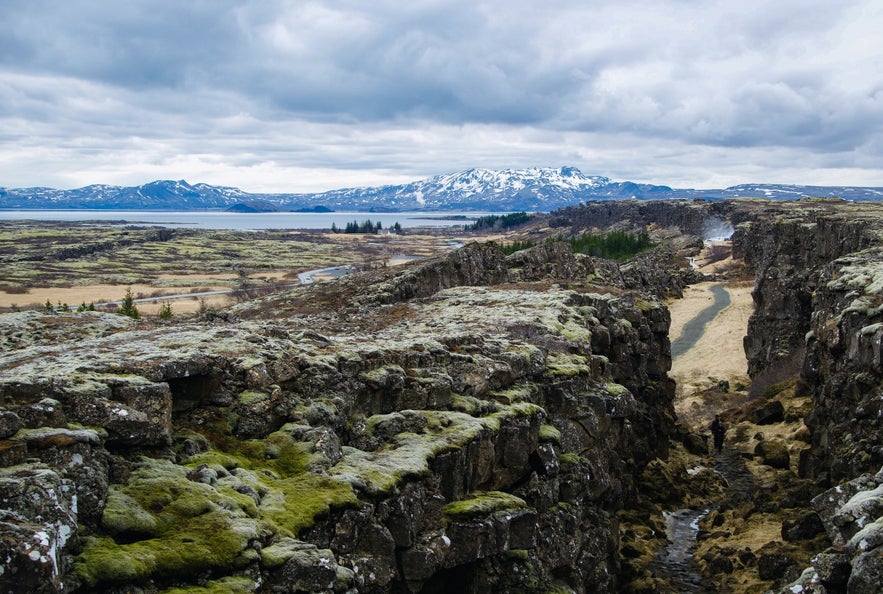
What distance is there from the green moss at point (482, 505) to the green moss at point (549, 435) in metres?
4.75

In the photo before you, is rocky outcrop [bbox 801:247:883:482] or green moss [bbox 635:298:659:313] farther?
green moss [bbox 635:298:659:313]

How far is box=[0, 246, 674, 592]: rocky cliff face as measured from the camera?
14148 mm

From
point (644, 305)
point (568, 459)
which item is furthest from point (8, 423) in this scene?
point (644, 305)

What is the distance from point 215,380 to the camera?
2105cm

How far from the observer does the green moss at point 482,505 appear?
20.4m

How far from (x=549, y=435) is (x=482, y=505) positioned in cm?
691

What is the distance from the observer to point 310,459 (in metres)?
19.5

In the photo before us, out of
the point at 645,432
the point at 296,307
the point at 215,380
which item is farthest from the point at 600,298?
the point at 215,380

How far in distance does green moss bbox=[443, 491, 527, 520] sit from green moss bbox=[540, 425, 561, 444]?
15.6ft

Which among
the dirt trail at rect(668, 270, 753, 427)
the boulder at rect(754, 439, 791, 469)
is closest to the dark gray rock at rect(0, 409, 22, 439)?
the boulder at rect(754, 439, 791, 469)

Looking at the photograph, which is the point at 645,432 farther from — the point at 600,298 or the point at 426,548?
the point at 426,548

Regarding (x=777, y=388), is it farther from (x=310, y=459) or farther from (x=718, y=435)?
(x=310, y=459)

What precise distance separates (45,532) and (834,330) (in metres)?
40.4

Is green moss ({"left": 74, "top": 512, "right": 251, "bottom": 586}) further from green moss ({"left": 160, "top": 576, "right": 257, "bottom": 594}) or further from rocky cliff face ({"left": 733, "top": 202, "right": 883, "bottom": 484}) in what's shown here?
rocky cliff face ({"left": 733, "top": 202, "right": 883, "bottom": 484})
